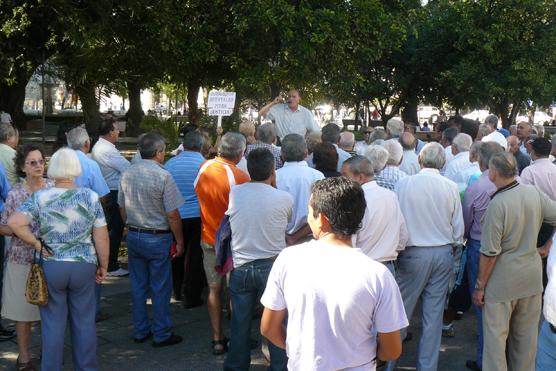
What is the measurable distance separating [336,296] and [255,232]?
6.75 feet

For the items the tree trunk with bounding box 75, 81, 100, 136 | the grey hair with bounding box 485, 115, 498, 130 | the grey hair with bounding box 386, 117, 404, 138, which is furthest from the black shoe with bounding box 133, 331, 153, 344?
the tree trunk with bounding box 75, 81, 100, 136

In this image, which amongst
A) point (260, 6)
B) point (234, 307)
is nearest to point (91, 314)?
point (234, 307)

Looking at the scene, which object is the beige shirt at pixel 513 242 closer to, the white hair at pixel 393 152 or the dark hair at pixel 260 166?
the white hair at pixel 393 152

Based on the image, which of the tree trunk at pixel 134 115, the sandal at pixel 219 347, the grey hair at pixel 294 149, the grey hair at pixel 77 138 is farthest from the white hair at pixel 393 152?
the tree trunk at pixel 134 115

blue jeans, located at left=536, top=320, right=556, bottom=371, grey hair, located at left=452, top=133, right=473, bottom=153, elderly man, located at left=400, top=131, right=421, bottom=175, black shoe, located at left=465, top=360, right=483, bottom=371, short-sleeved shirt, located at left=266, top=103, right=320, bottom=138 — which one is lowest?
black shoe, located at left=465, top=360, right=483, bottom=371

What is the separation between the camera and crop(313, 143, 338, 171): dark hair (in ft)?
18.8

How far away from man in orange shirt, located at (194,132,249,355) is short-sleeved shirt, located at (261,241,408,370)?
272 cm

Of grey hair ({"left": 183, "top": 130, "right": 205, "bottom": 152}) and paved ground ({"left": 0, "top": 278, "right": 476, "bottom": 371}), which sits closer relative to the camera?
paved ground ({"left": 0, "top": 278, "right": 476, "bottom": 371})

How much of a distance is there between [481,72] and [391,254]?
1956cm

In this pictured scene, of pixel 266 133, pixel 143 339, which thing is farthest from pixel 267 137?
pixel 143 339

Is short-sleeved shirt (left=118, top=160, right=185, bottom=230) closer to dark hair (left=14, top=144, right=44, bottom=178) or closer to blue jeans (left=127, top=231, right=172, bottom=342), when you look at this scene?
blue jeans (left=127, top=231, right=172, bottom=342)

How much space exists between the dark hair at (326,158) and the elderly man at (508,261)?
1.59 m

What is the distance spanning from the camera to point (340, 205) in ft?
8.75

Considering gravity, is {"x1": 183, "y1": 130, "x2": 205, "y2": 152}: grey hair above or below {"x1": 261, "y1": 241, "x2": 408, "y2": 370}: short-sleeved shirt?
above
